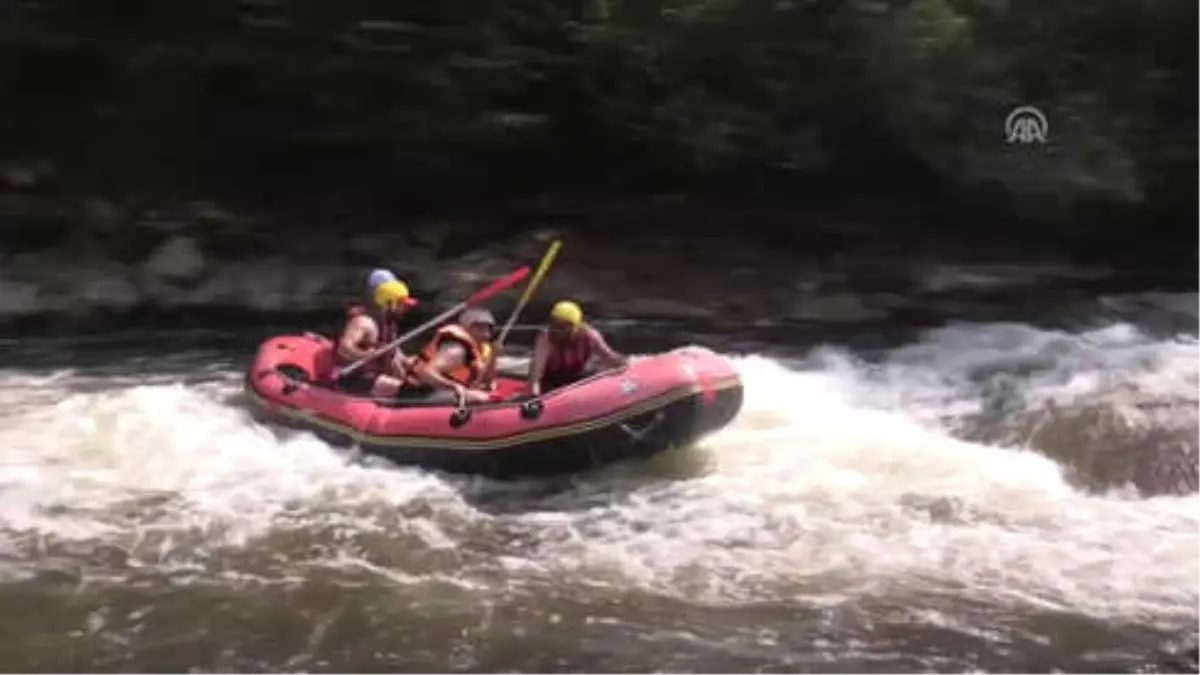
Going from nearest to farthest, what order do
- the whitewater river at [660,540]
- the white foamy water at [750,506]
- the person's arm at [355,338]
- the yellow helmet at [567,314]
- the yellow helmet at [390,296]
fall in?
the whitewater river at [660,540] < the white foamy water at [750,506] < the yellow helmet at [567,314] < the person's arm at [355,338] < the yellow helmet at [390,296]

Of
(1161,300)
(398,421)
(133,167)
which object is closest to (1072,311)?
(1161,300)

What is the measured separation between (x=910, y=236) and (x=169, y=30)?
5888 millimetres

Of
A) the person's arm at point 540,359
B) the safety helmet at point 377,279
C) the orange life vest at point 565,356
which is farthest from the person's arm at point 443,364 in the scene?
the safety helmet at point 377,279

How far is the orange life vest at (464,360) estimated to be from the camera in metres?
7.83

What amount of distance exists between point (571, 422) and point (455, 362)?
1.00m

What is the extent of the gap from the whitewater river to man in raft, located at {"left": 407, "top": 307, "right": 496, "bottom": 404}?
0.53 meters

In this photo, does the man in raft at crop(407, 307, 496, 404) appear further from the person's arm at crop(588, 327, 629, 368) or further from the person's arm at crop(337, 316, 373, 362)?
the person's arm at crop(588, 327, 629, 368)

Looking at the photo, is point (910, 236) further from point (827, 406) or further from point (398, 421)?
point (398, 421)

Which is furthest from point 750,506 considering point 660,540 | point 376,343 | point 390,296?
point 390,296

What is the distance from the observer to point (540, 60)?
11.3 meters

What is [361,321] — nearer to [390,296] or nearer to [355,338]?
[355,338]

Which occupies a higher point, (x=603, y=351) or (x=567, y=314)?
(x=567, y=314)

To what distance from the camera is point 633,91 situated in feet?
36.9

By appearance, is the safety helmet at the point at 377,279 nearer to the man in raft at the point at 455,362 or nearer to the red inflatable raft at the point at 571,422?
the man in raft at the point at 455,362
